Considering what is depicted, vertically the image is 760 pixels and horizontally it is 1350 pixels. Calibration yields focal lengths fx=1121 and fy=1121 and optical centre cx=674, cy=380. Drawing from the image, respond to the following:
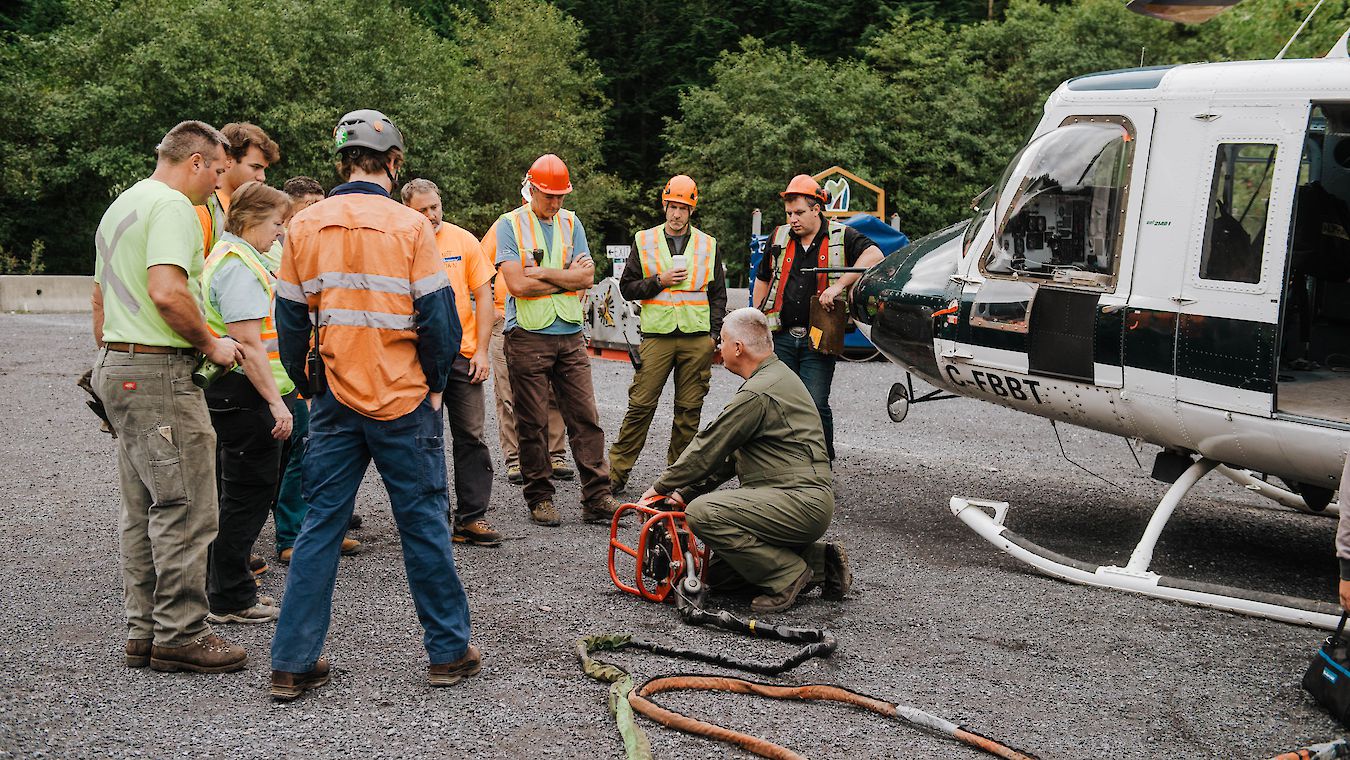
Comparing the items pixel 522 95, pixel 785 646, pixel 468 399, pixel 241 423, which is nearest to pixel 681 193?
pixel 468 399

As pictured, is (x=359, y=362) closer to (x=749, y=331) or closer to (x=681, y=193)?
(x=749, y=331)

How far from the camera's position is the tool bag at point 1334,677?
3947mm

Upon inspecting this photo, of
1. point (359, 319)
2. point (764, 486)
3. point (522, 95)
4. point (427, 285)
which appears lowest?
point (764, 486)

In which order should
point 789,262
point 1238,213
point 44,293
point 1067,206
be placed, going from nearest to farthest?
point 1238,213, point 1067,206, point 789,262, point 44,293

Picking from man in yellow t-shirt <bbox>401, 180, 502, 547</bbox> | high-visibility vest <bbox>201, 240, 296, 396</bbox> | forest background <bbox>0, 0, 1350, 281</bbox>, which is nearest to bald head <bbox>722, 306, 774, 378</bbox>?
man in yellow t-shirt <bbox>401, 180, 502, 547</bbox>

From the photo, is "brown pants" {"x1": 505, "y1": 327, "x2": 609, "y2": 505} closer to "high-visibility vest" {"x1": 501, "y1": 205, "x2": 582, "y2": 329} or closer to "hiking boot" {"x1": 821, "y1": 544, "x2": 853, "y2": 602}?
"high-visibility vest" {"x1": 501, "y1": 205, "x2": 582, "y2": 329}

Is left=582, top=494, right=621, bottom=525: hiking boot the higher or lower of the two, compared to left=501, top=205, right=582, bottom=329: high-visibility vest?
lower

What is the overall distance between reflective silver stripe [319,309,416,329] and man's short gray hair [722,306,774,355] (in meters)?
1.91

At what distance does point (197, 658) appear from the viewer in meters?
4.29

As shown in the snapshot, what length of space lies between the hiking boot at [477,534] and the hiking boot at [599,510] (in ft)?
2.26

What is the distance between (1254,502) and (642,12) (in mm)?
43142

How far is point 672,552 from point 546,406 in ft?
6.53

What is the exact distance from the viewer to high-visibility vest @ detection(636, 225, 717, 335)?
24.2 ft

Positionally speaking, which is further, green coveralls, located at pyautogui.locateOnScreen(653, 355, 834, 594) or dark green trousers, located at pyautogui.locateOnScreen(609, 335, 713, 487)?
dark green trousers, located at pyautogui.locateOnScreen(609, 335, 713, 487)
